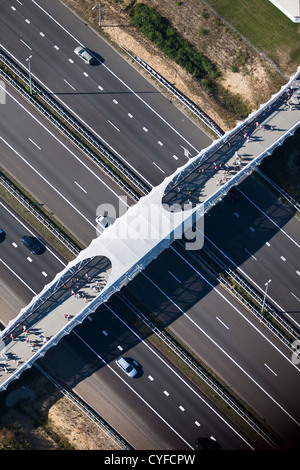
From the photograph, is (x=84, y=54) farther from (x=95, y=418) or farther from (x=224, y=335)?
(x=95, y=418)

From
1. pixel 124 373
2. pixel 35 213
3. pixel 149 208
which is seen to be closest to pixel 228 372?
pixel 124 373

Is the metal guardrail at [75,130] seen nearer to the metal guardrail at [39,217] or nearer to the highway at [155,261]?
the highway at [155,261]

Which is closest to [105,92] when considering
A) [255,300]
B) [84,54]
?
[84,54]

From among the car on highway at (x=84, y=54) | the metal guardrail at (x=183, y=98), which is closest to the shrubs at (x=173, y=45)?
the metal guardrail at (x=183, y=98)

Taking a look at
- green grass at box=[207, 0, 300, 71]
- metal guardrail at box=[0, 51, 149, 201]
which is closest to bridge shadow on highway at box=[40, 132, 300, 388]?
metal guardrail at box=[0, 51, 149, 201]

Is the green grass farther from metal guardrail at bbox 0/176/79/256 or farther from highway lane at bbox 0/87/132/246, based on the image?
metal guardrail at bbox 0/176/79/256

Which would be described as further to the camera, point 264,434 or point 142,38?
point 142,38

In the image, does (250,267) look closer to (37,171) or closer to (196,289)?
(196,289)
